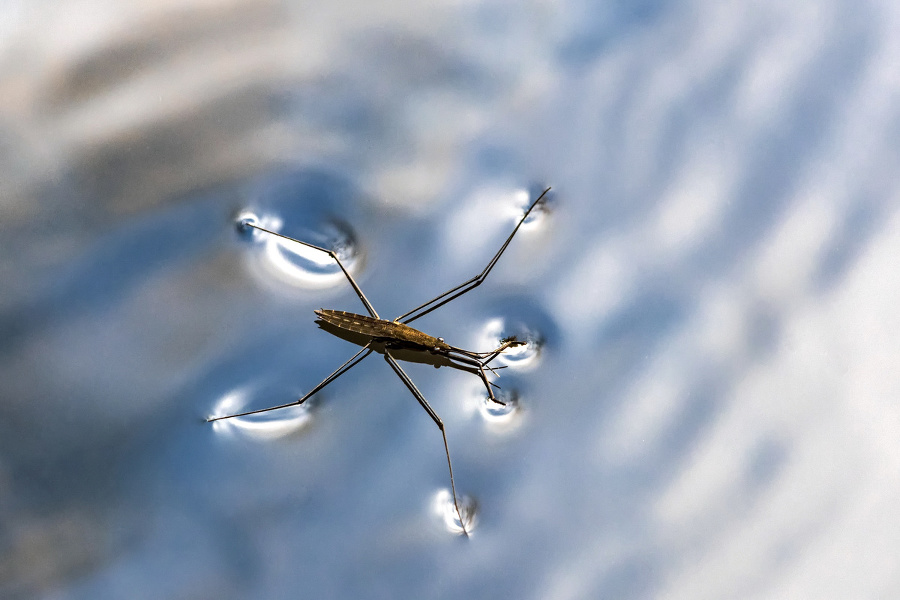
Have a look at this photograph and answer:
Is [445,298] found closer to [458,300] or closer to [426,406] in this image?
[458,300]

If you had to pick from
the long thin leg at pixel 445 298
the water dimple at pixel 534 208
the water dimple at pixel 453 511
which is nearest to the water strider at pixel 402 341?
the long thin leg at pixel 445 298

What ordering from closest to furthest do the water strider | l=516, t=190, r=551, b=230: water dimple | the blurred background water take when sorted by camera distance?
the blurred background water, the water strider, l=516, t=190, r=551, b=230: water dimple

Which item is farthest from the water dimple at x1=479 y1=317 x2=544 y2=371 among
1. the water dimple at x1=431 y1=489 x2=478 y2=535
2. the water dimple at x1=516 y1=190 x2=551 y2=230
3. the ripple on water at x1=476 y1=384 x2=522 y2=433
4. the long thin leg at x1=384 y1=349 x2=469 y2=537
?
the water dimple at x1=431 y1=489 x2=478 y2=535

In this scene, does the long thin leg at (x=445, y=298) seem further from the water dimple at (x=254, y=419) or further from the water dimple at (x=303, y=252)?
the water dimple at (x=254, y=419)

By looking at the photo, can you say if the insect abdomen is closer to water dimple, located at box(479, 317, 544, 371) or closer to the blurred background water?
the blurred background water

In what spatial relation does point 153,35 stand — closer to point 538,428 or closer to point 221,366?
point 221,366

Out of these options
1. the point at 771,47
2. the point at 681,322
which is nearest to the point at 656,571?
the point at 681,322

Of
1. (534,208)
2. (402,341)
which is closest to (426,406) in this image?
(402,341)
